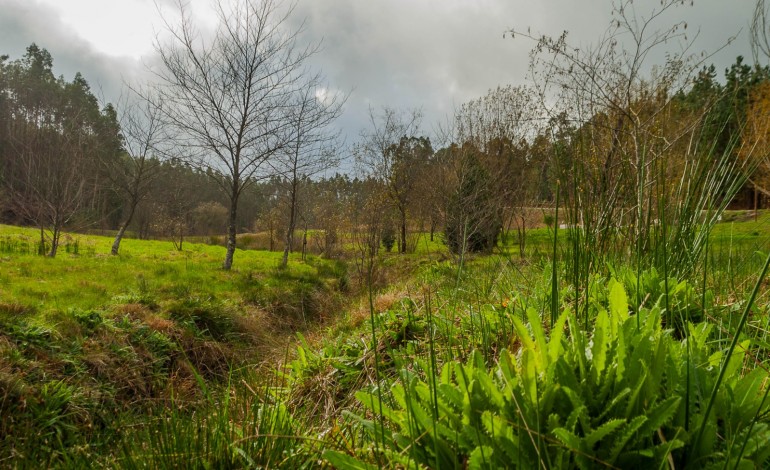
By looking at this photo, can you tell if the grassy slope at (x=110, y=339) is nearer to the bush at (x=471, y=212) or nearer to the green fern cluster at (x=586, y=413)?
the green fern cluster at (x=586, y=413)

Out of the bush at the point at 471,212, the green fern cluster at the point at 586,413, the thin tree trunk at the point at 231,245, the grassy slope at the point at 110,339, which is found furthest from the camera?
the thin tree trunk at the point at 231,245

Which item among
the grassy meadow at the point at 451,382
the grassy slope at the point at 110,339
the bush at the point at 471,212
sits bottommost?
the grassy slope at the point at 110,339

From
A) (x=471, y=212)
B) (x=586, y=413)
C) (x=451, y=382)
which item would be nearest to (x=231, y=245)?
(x=471, y=212)

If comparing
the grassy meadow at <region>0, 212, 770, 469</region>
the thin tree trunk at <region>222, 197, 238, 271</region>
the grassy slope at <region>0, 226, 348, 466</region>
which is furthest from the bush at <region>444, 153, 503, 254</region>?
the thin tree trunk at <region>222, 197, 238, 271</region>

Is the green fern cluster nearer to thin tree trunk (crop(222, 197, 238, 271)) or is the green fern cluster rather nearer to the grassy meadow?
the grassy meadow

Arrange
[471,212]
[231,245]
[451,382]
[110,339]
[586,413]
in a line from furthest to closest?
[231,245] < [471,212] < [110,339] < [451,382] < [586,413]

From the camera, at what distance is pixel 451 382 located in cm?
123

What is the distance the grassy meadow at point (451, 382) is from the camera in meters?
0.82

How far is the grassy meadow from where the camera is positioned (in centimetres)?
82

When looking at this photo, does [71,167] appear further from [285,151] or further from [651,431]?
[651,431]

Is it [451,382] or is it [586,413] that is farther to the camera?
[451,382]

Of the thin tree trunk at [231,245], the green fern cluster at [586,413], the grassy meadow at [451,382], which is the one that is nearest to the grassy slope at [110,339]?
the grassy meadow at [451,382]

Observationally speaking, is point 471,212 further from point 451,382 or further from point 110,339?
point 451,382

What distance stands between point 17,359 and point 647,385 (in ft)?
17.2
